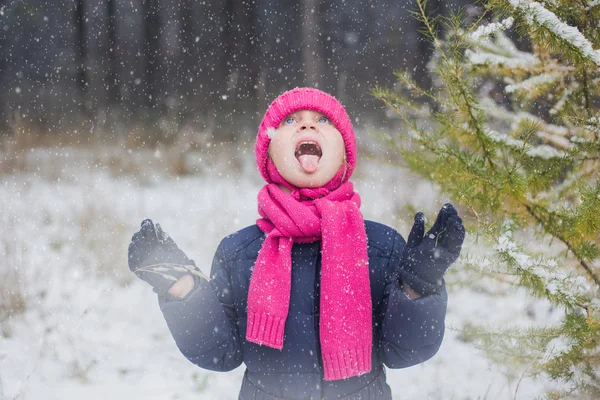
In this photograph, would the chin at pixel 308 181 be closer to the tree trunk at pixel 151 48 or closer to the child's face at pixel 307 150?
the child's face at pixel 307 150

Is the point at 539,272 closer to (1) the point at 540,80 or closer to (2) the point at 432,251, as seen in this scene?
(2) the point at 432,251

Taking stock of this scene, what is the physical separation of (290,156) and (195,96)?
28.7 feet

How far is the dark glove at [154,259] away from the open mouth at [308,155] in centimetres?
49

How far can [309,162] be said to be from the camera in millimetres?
1585

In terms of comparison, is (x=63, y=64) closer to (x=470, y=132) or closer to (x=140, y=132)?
(x=140, y=132)

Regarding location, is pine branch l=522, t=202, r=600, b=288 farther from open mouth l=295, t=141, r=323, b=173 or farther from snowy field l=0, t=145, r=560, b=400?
open mouth l=295, t=141, r=323, b=173

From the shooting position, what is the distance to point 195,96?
9883 millimetres

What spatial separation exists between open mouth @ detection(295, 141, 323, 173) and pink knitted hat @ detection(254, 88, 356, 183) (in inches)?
4.8

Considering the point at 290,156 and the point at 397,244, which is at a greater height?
the point at 290,156

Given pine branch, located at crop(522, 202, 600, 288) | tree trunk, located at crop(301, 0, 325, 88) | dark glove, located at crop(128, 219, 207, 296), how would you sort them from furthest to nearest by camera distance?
1. tree trunk, located at crop(301, 0, 325, 88)
2. pine branch, located at crop(522, 202, 600, 288)
3. dark glove, located at crop(128, 219, 207, 296)

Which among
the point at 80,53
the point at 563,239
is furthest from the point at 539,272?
the point at 80,53

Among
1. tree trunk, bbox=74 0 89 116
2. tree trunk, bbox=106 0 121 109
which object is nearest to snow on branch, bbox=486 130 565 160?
tree trunk, bbox=106 0 121 109

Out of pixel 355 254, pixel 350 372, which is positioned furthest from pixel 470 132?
pixel 350 372

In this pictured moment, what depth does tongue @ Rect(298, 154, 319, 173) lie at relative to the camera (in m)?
1.58
